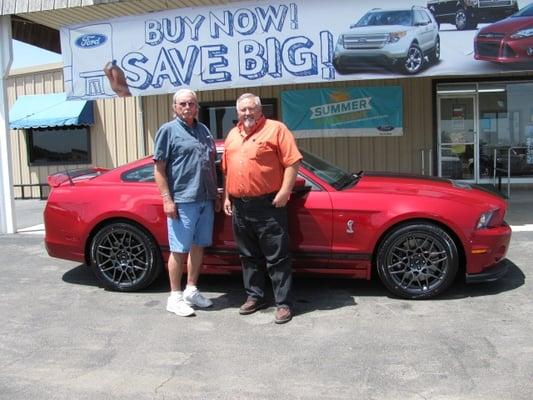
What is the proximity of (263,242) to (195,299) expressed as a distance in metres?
0.87

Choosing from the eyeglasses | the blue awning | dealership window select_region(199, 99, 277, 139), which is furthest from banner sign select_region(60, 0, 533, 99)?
the blue awning

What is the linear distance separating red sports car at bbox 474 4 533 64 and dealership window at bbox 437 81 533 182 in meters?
4.69

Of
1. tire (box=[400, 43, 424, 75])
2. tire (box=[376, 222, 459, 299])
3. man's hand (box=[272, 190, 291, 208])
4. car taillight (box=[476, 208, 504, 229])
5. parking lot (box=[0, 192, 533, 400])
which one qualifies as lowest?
parking lot (box=[0, 192, 533, 400])

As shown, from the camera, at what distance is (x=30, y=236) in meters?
8.74

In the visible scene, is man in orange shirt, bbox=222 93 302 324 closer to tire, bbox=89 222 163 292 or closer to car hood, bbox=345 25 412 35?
tire, bbox=89 222 163 292

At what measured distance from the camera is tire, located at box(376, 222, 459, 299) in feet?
16.1

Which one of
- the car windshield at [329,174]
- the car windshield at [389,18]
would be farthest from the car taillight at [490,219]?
the car windshield at [389,18]

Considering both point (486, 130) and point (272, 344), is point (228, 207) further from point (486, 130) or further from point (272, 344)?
point (486, 130)

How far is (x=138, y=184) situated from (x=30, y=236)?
160 inches

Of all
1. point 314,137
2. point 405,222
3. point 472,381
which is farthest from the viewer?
point 314,137

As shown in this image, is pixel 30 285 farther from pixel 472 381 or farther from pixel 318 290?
pixel 472 381

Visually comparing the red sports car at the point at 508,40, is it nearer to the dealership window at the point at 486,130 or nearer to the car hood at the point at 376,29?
the car hood at the point at 376,29

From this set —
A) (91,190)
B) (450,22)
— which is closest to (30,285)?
(91,190)

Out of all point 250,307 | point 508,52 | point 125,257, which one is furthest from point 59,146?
point 250,307
